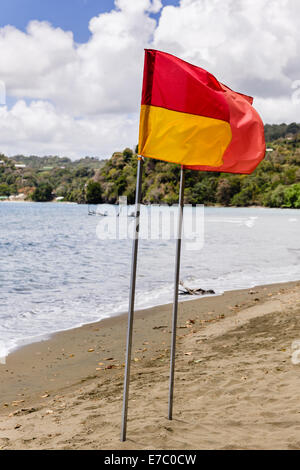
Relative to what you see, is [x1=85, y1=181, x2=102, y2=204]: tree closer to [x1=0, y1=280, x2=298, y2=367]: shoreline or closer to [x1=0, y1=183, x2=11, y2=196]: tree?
[x1=0, y1=183, x2=11, y2=196]: tree

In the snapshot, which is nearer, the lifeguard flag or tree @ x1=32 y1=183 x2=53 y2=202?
the lifeguard flag

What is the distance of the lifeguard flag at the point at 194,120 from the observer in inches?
150

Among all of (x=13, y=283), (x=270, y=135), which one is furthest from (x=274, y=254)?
(x=270, y=135)

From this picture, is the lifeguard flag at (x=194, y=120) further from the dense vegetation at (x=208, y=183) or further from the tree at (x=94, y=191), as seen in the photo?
the tree at (x=94, y=191)

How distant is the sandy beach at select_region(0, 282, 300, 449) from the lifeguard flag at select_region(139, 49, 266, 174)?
243 cm

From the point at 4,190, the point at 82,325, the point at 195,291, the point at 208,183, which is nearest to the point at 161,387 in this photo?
the point at 82,325

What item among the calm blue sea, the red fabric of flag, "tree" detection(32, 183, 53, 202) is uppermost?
"tree" detection(32, 183, 53, 202)

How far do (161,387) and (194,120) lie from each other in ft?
10.9

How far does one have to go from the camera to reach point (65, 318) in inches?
435

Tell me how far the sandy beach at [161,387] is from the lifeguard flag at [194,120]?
2425 mm

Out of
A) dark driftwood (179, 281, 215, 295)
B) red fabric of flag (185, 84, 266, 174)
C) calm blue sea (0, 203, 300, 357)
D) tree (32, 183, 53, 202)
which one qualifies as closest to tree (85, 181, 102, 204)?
tree (32, 183, 53, 202)

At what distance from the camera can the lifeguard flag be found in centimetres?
381

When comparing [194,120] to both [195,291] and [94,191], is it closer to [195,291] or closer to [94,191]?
[195,291]
